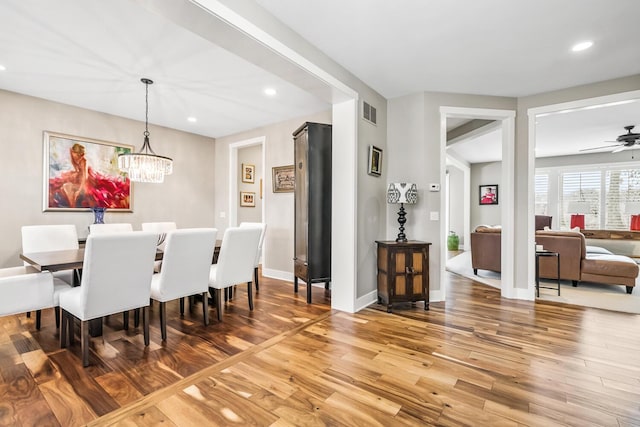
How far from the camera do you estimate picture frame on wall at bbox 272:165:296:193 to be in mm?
4828

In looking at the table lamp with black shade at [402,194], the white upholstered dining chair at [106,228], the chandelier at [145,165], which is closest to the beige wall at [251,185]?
the white upholstered dining chair at [106,228]

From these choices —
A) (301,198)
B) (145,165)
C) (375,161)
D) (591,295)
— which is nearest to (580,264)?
(591,295)

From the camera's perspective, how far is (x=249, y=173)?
21.1 feet

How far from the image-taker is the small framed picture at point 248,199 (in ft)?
20.6

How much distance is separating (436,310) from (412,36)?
9.02 ft

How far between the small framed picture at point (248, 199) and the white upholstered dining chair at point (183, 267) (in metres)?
3.48

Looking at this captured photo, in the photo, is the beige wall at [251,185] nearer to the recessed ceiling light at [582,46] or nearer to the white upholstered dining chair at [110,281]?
the white upholstered dining chair at [110,281]

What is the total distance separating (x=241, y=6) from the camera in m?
2.04

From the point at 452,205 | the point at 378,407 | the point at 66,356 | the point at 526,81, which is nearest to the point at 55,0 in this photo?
the point at 66,356

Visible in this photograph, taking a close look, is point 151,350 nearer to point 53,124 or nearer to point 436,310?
point 436,310

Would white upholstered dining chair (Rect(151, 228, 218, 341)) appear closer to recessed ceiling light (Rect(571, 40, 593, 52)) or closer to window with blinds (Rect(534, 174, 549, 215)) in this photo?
recessed ceiling light (Rect(571, 40, 593, 52))

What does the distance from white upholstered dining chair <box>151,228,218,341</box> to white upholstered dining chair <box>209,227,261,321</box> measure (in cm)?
16

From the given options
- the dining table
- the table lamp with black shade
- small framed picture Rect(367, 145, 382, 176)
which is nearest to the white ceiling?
small framed picture Rect(367, 145, 382, 176)

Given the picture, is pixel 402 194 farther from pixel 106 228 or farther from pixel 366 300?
pixel 106 228
